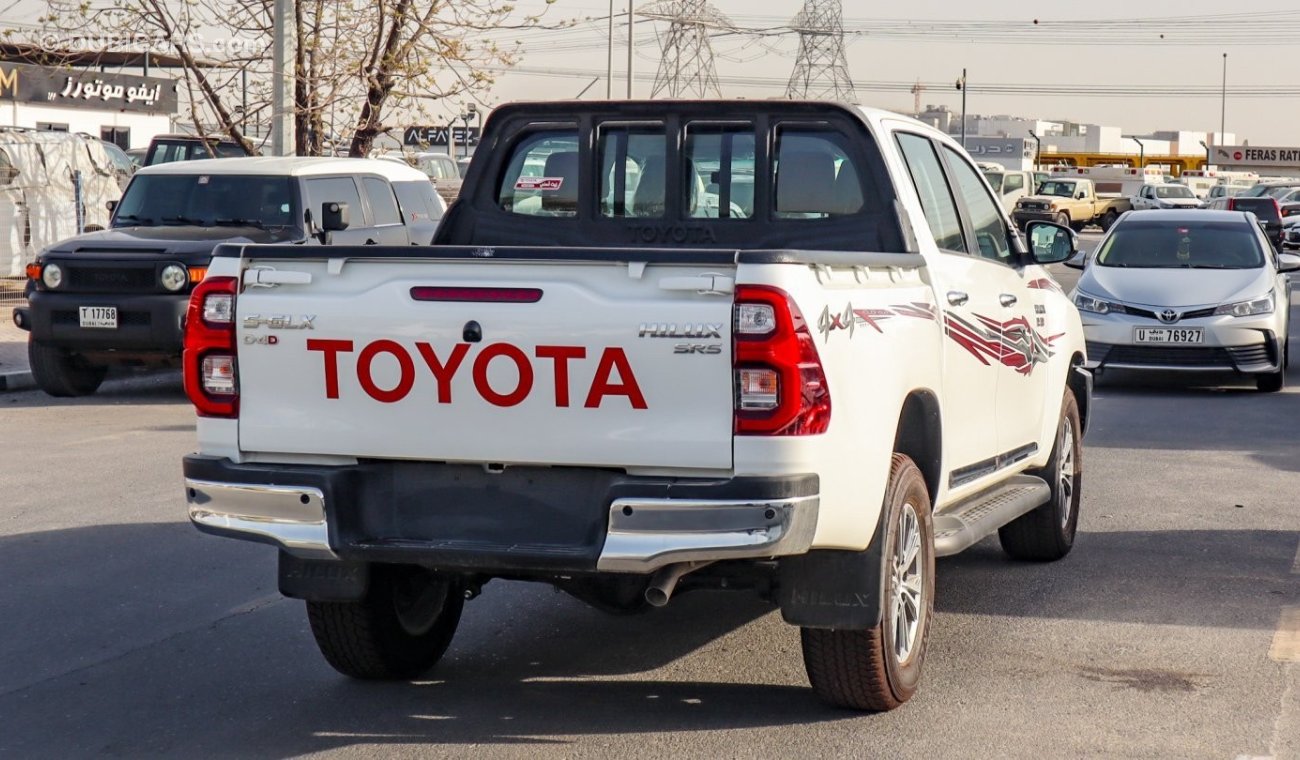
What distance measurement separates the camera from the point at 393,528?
499cm

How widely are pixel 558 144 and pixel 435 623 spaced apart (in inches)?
74.0

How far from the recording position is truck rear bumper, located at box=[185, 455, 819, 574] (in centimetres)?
461

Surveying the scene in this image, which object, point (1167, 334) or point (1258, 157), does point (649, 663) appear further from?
point (1258, 157)

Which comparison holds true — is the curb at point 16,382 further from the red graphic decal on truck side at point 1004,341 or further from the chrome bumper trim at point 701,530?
the chrome bumper trim at point 701,530

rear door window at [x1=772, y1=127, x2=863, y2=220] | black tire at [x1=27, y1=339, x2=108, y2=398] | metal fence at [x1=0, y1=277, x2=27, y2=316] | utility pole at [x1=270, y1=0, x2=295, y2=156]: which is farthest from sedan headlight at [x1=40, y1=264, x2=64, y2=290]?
rear door window at [x1=772, y1=127, x2=863, y2=220]

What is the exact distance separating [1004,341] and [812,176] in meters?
1.15

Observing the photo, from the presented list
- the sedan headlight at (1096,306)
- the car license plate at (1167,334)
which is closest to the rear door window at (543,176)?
the car license plate at (1167,334)

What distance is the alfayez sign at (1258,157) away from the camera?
101562 mm

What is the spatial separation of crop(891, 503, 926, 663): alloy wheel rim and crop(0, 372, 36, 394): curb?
37.5ft

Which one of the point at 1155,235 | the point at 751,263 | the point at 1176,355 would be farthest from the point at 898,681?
the point at 1155,235

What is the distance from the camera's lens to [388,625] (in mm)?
5703

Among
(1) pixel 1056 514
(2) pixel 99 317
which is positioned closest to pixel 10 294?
(2) pixel 99 317

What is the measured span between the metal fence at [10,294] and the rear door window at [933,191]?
55.5ft

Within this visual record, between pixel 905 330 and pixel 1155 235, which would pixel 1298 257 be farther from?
pixel 905 330
